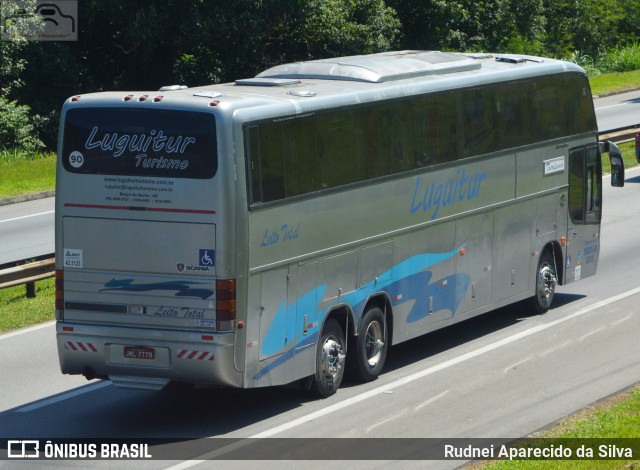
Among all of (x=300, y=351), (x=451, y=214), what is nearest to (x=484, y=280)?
(x=451, y=214)

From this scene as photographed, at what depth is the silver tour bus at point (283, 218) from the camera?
39.2ft

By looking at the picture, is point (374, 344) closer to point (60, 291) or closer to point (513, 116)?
point (60, 291)

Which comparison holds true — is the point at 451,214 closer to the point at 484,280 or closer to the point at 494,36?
the point at 484,280

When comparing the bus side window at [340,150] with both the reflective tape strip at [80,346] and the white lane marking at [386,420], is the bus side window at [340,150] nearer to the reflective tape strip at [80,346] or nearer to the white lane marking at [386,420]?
the white lane marking at [386,420]

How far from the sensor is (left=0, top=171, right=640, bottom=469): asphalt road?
1221cm

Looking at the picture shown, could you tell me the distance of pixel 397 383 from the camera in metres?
14.1

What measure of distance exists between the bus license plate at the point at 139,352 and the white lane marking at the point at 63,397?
1.65 meters

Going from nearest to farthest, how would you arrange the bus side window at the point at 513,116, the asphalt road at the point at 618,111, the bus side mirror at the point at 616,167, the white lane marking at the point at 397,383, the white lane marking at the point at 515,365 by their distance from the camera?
the white lane marking at the point at 397,383
the white lane marking at the point at 515,365
the bus side window at the point at 513,116
the bus side mirror at the point at 616,167
the asphalt road at the point at 618,111

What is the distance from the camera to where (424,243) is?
15188 mm

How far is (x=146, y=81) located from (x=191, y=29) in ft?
15.8

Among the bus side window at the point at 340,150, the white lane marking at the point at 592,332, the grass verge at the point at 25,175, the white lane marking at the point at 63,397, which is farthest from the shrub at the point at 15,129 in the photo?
the bus side window at the point at 340,150

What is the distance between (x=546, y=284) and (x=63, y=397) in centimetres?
782

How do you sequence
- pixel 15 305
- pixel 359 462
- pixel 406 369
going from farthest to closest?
pixel 15 305
pixel 406 369
pixel 359 462

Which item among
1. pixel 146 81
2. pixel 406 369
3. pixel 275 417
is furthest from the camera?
pixel 146 81
